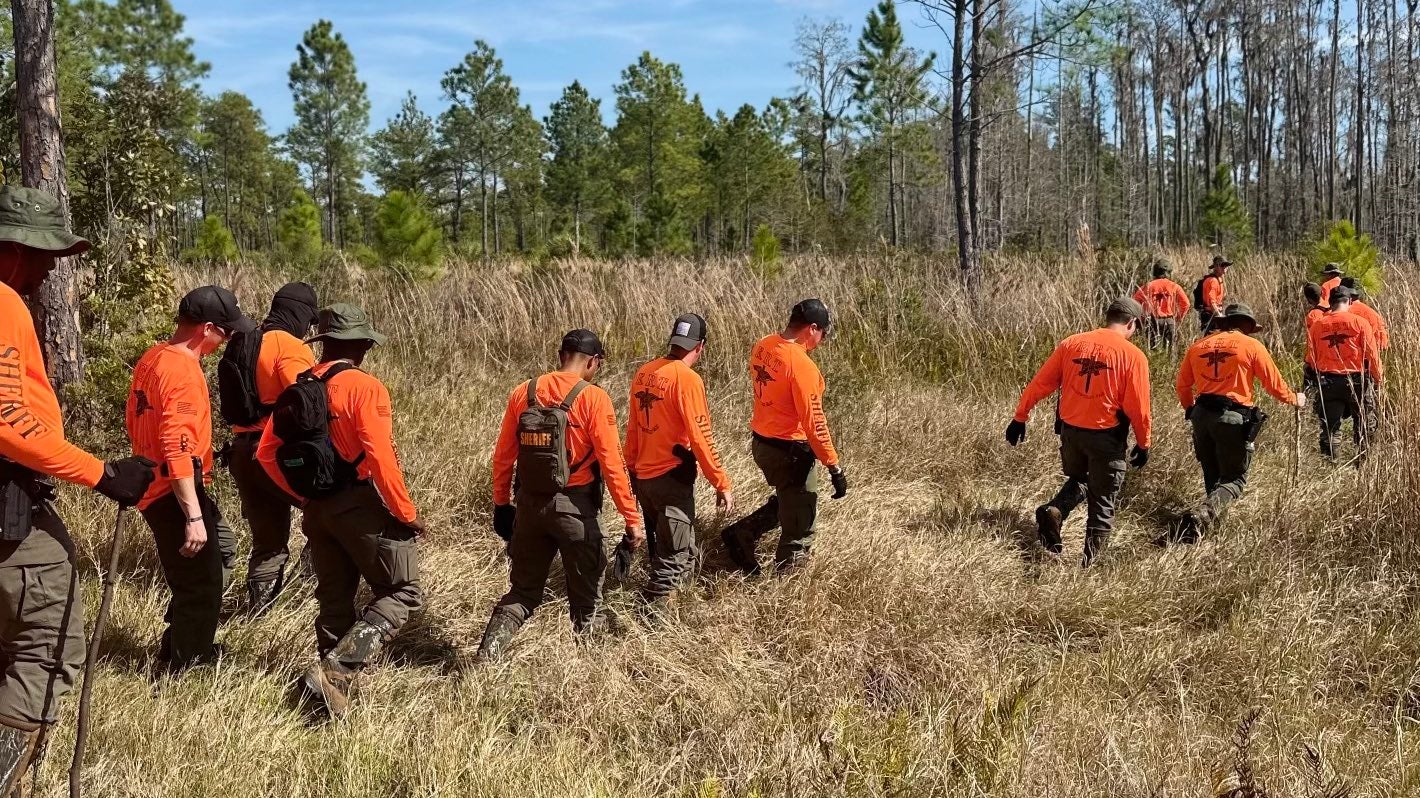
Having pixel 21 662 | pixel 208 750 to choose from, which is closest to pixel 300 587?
pixel 208 750

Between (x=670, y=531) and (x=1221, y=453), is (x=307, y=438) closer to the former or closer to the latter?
(x=670, y=531)

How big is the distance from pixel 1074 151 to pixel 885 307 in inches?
1664

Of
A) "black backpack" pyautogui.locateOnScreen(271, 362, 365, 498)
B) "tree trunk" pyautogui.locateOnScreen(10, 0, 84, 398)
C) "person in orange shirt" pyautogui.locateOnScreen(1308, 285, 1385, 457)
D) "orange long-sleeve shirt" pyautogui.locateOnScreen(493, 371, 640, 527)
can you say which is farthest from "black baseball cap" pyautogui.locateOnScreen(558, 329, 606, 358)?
"person in orange shirt" pyautogui.locateOnScreen(1308, 285, 1385, 457)

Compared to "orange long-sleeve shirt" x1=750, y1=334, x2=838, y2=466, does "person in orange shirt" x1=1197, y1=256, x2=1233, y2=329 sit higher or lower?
higher

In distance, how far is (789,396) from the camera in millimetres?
5039

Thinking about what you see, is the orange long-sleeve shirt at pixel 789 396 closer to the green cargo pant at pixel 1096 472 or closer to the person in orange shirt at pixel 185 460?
the green cargo pant at pixel 1096 472

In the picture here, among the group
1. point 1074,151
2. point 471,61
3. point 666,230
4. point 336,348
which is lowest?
point 336,348

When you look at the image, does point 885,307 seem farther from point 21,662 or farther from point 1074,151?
point 1074,151

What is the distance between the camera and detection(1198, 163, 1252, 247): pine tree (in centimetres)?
2625

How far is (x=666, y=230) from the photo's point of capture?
92.7ft

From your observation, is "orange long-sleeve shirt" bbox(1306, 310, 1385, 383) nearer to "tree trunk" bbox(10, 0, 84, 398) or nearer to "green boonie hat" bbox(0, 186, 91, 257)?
"green boonie hat" bbox(0, 186, 91, 257)

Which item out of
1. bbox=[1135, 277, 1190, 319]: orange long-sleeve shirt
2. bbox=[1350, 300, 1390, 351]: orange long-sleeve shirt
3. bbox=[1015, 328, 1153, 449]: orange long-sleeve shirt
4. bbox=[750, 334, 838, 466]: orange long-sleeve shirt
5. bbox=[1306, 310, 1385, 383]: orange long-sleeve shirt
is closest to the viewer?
bbox=[750, 334, 838, 466]: orange long-sleeve shirt

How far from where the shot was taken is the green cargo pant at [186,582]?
376cm

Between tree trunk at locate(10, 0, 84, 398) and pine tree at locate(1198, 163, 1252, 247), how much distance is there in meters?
26.6
